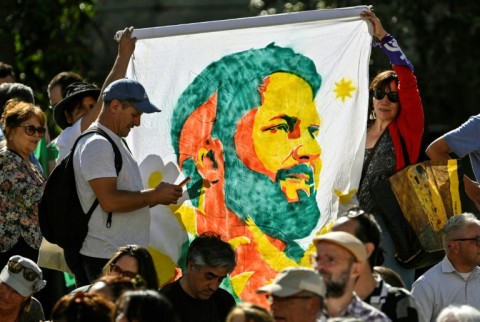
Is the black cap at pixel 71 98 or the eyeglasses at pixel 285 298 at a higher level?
the black cap at pixel 71 98

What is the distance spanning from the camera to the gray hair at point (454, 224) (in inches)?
392

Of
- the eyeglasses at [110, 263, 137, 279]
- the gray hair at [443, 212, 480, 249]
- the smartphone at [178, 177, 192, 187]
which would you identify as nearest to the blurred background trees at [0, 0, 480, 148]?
the gray hair at [443, 212, 480, 249]

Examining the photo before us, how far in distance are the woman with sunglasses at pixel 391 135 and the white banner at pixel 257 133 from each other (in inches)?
10.5

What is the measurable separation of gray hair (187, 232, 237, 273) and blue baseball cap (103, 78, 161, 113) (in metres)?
0.86

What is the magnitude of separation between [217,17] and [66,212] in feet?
42.4

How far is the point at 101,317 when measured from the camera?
741 centimetres

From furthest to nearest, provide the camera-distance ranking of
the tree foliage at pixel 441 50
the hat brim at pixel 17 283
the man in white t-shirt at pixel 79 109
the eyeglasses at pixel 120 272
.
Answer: the tree foliage at pixel 441 50 → the man in white t-shirt at pixel 79 109 → the hat brim at pixel 17 283 → the eyeglasses at pixel 120 272

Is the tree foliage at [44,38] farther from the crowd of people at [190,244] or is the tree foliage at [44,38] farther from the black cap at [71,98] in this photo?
the crowd of people at [190,244]

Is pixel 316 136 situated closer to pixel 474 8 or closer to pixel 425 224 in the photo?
pixel 425 224

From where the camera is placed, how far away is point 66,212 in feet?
30.5

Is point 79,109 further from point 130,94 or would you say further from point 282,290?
point 282,290

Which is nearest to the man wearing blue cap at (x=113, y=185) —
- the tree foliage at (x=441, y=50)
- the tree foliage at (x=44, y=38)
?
the tree foliage at (x=44, y=38)

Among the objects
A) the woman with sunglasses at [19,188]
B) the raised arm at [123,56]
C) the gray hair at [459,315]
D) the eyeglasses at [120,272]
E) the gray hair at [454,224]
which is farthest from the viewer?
the woman with sunglasses at [19,188]

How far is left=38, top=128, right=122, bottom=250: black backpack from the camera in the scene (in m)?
9.30
